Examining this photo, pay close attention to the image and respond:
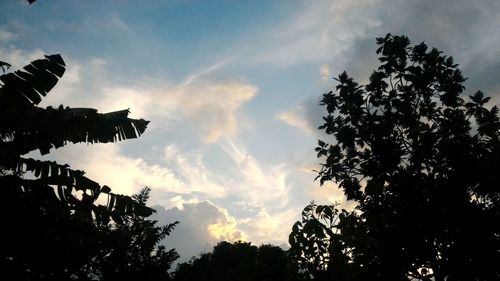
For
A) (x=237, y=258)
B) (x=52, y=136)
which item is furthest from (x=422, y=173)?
(x=237, y=258)

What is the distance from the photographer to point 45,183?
254 inches

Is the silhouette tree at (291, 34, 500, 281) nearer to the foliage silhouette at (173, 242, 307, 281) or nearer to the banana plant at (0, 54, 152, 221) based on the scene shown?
the banana plant at (0, 54, 152, 221)

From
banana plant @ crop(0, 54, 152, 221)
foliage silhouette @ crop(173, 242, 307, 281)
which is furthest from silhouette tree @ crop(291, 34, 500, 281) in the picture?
foliage silhouette @ crop(173, 242, 307, 281)

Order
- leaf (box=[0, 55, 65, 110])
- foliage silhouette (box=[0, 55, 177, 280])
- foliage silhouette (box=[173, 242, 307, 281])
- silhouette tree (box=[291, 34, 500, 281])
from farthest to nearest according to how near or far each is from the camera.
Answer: foliage silhouette (box=[173, 242, 307, 281]) → silhouette tree (box=[291, 34, 500, 281]) → leaf (box=[0, 55, 65, 110]) → foliage silhouette (box=[0, 55, 177, 280])

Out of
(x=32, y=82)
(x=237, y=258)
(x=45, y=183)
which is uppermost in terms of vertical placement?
(x=237, y=258)

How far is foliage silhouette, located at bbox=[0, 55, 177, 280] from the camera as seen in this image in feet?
18.7

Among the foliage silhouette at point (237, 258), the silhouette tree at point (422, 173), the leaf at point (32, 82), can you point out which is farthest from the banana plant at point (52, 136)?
the foliage silhouette at point (237, 258)

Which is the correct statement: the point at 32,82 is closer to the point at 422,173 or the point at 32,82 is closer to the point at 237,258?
the point at 422,173

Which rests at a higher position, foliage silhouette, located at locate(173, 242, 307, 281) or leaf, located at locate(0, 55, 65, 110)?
foliage silhouette, located at locate(173, 242, 307, 281)

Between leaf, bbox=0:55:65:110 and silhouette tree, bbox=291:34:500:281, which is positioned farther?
silhouette tree, bbox=291:34:500:281

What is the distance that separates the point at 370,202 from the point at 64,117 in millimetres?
15184

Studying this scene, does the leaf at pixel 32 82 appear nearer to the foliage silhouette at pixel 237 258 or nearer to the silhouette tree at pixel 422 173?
the silhouette tree at pixel 422 173

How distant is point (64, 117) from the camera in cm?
638

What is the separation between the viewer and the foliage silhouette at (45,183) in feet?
18.7
